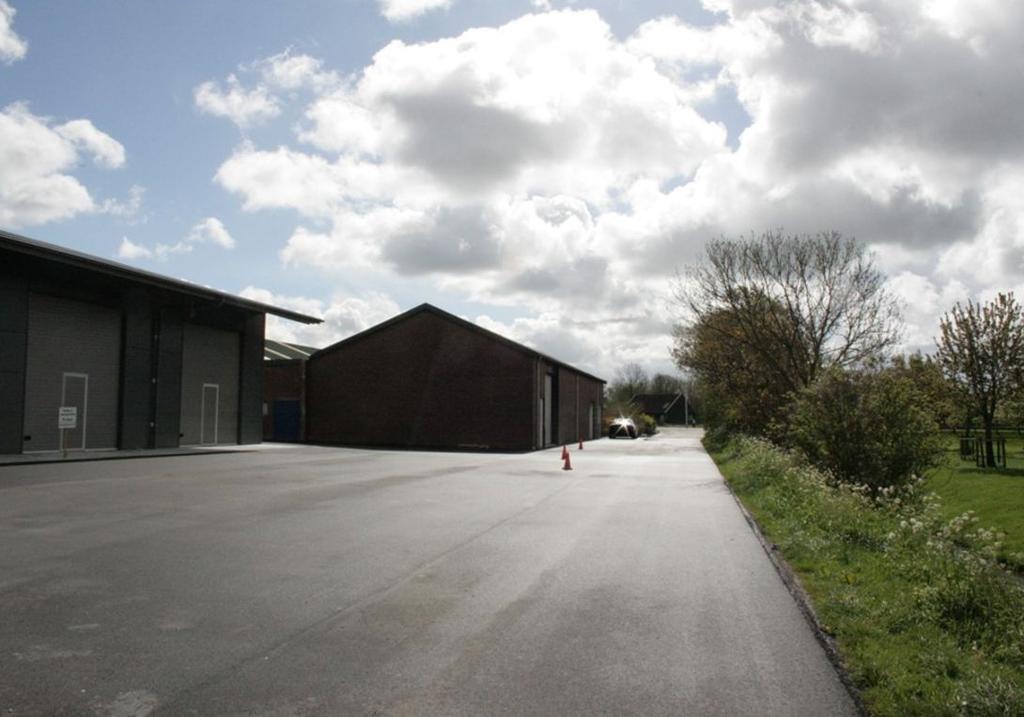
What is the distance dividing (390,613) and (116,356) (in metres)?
23.7

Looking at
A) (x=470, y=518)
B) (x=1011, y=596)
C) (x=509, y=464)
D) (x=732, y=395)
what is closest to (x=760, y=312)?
(x=732, y=395)

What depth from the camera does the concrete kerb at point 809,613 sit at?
457 centimetres

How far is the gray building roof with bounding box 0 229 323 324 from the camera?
21.0 meters

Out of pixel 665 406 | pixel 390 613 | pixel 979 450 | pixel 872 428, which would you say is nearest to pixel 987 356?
pixel 979 450

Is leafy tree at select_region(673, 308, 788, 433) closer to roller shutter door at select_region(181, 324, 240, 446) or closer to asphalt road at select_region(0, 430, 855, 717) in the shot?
asphalt road at select_region(0, 430, 855, 717)

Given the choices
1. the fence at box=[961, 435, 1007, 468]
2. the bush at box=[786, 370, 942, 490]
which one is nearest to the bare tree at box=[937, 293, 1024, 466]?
the fence at box=[961, 435, 1007, 468]

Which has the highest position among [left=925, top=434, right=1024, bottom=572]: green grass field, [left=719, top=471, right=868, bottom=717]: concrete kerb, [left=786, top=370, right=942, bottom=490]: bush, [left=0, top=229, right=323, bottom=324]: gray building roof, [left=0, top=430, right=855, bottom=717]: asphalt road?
[left=0, top=229, right=323, bottom=324]: gray building roof

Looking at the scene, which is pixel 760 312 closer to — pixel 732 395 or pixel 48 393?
pixel 732 395

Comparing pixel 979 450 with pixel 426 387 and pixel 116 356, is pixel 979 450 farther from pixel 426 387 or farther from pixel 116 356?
pixel 116 356

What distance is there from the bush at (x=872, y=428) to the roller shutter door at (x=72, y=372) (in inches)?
837

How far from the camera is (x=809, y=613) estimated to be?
6289mm

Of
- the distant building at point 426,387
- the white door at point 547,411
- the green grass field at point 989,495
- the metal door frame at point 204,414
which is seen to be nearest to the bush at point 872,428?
the green grass field at point 989,495

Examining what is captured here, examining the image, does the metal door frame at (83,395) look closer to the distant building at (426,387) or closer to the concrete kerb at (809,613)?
the distant building at (426,387)

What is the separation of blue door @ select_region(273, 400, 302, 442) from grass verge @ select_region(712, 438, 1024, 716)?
3470cm
